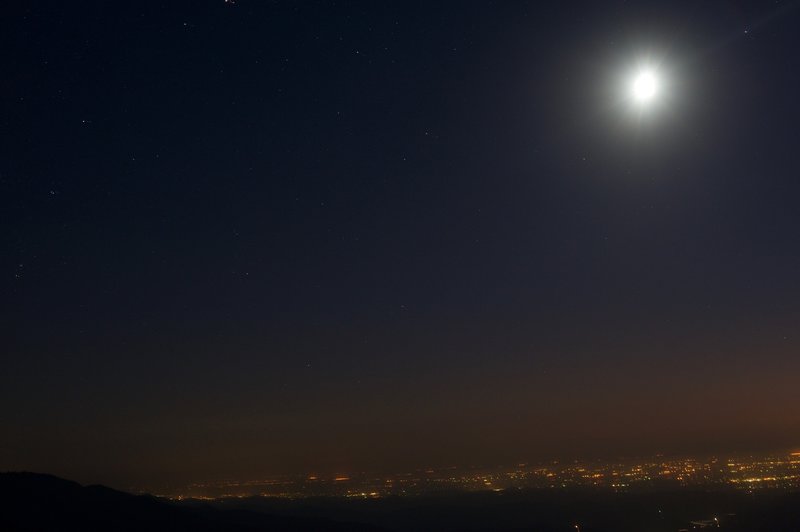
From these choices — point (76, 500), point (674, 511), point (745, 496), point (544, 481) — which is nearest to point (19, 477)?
point (76, 500)

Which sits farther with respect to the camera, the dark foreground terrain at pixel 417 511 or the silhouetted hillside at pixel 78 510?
the dark foreground terrain at pixel 417 511

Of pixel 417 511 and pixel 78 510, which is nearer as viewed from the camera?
pixel 78 510

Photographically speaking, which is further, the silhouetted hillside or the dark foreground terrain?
the dark foreground terrain

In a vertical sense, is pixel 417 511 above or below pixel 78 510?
below
